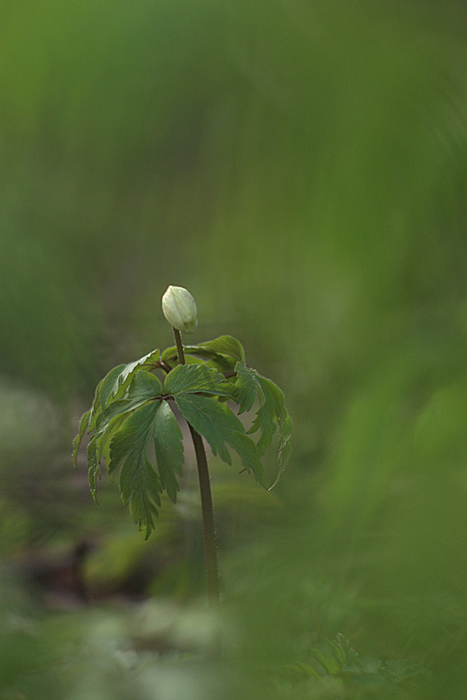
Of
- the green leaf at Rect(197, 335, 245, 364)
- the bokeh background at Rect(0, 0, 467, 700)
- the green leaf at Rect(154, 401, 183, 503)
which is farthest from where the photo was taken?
the green leaf at Rect(197, 335, 245, 364)

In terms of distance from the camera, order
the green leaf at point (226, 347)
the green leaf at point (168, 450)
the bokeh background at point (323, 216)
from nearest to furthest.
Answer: the bokeh background at point (323, 216), the green leaf at point (168, 450), the green leaf at point (226, 347)

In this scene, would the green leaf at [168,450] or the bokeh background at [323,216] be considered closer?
the bokeh background at [323,216]

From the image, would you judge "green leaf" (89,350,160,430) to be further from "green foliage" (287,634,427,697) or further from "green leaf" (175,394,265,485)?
"green foliage" (287,634,427,697)

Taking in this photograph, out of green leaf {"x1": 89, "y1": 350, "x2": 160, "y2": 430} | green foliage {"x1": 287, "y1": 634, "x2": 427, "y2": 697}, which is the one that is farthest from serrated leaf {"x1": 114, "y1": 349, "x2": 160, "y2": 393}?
green foliage {"x1": 287, "y1": 634, "x2": 427, "y2": 697}

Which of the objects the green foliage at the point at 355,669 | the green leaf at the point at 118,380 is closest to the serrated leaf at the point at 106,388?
the green leaf at the point at 118,380

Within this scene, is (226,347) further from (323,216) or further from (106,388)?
(323,216)

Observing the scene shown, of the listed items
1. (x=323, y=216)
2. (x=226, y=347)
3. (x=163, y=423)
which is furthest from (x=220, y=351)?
(x=323, y=216)

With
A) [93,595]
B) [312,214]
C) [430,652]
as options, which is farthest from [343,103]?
[93,595]

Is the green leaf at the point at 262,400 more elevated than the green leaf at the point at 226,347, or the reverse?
the green leaf at the point at 226,347

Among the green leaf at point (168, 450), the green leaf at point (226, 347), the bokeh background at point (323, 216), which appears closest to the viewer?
the bokeh background at point (323, 216)

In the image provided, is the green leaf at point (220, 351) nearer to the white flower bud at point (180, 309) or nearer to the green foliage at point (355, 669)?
the white flower bud at point (180, 309)
